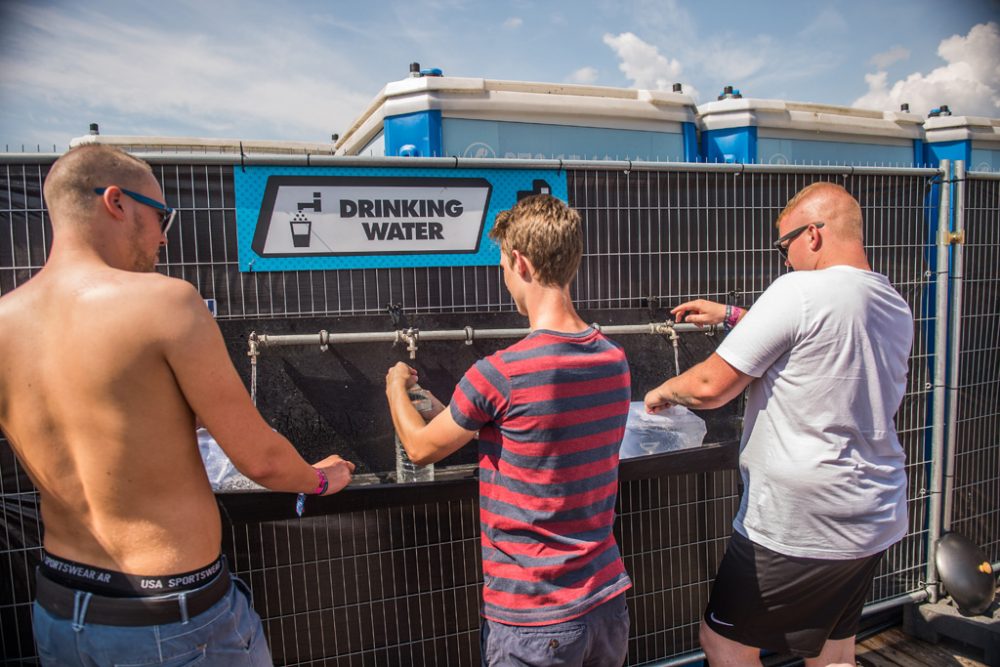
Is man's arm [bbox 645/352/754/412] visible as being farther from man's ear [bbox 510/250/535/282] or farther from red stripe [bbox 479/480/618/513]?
man's ear [bbox 510/250/535/282]

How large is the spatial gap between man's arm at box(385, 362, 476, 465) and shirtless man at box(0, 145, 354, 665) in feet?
1.33

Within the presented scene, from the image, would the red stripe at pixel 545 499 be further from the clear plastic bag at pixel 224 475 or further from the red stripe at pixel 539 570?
the clear plastic bag at pixel 224 475

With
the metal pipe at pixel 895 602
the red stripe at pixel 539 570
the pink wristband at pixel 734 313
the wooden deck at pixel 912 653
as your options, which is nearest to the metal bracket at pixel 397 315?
the red stripe at pixel 539 570

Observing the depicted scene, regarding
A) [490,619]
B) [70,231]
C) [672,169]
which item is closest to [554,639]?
[490,619]

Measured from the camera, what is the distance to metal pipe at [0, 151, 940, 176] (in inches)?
89.8

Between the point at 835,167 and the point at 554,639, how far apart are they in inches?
105

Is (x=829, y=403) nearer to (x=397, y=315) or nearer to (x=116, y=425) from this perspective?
(x=397, y=315)

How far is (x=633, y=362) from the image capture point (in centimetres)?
294

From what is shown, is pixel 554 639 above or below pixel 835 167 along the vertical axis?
below

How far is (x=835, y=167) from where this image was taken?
3062 mm

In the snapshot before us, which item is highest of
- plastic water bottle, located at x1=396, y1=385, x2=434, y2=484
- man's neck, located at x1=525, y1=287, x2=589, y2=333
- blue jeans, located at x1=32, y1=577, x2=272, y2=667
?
man's neck, located at x1=525, y1=287, x2=589, y2=333

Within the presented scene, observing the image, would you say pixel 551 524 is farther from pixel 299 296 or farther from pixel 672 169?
pixel 672 169

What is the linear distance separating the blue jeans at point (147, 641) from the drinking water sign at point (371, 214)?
4.40ft

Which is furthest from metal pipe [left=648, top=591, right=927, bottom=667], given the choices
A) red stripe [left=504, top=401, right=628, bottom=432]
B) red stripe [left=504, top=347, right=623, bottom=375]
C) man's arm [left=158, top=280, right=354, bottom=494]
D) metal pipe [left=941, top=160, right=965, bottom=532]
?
man's arm [left=158, top=280, right=354, bottom=494]
